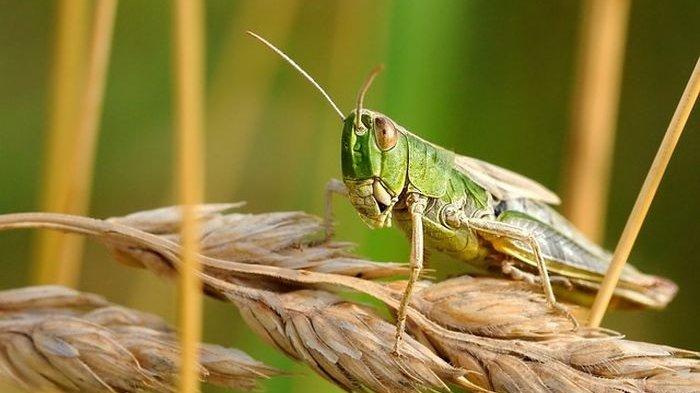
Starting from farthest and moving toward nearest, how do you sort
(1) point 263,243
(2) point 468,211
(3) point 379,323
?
(2) point 468,211, (1) point 263,243, (3) point 379,323

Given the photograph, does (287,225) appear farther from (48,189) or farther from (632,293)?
(632,293)

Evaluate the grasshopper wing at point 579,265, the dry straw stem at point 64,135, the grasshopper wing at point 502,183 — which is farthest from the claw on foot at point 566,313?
the dry straw stem at point 64,135

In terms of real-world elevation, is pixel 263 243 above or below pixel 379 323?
above

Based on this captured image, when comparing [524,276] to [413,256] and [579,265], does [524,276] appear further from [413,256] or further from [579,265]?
[413,256]

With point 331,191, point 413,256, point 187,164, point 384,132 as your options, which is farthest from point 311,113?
point 187,164

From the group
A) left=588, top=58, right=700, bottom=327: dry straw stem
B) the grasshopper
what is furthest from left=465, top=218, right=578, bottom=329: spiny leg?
left=588, top=58, right=700, bottom=327: dry straw stem
